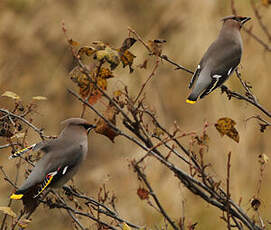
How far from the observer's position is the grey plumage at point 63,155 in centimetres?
214

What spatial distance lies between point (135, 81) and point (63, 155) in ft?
11.8

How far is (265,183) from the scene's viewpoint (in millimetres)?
Result: 5816

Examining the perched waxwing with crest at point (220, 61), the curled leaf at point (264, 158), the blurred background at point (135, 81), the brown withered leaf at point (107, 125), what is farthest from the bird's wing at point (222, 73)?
the blurred background at point (135, 81)

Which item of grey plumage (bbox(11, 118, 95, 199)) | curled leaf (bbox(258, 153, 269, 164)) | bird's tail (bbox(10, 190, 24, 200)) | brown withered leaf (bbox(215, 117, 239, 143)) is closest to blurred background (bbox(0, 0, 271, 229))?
grey plumage (bbox(11, 118, 95, 199))

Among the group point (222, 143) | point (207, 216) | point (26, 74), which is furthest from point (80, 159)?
point (26, 74)

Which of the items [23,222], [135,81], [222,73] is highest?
[135,81]

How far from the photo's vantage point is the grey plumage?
214cm

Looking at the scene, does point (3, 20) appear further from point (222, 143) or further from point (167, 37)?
point (222, 143)

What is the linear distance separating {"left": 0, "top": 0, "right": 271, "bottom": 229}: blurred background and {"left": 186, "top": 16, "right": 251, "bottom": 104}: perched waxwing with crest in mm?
2852

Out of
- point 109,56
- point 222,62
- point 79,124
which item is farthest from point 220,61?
point 109,56

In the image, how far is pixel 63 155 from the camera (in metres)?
2.24

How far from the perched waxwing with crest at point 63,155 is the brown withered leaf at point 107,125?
2.02ft

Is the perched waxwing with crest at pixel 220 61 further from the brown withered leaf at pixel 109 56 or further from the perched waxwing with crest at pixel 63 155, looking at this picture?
the brown withered leaf at pixel 109 56

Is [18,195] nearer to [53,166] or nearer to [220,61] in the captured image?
[53,166]
